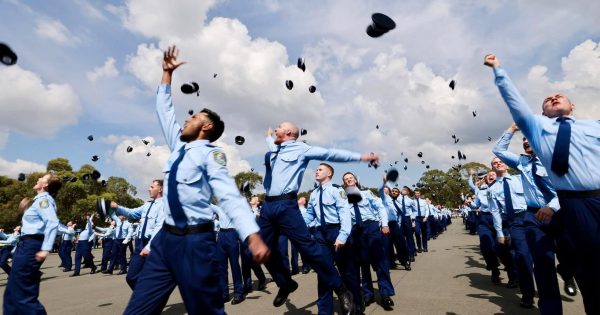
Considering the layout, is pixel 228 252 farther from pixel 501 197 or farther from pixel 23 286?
pixel 501 197

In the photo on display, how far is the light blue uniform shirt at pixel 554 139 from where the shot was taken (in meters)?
3.10

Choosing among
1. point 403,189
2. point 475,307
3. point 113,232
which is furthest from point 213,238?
point 113,232

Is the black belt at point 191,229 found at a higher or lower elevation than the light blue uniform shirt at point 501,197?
lower

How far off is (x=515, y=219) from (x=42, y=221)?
287 inches

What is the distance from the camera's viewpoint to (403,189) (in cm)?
1481

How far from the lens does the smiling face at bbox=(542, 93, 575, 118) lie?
11.3ft

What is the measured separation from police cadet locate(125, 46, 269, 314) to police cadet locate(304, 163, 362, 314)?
308 centimetres

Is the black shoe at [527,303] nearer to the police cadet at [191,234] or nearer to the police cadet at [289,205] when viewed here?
the police cadet at [289,205]

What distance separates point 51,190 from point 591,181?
6.79m

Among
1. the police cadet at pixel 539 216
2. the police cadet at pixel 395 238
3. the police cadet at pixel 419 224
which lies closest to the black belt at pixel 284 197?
the police cadet at pixel 539 216

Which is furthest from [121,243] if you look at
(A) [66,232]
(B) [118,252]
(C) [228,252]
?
(C) [228,252]

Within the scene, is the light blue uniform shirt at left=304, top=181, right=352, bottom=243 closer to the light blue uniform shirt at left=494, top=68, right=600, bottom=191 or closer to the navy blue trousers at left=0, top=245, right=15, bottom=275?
the light blue uniform shirt at left=494, top=68, right=600, bottom=191

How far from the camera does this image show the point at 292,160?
188 inches

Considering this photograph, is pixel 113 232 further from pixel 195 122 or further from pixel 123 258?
pixel 195 122
